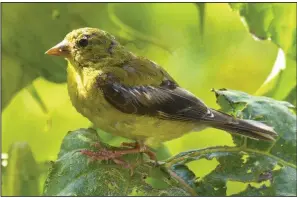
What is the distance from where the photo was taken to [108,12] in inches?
47.7

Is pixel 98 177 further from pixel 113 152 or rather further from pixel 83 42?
pixel 83 42

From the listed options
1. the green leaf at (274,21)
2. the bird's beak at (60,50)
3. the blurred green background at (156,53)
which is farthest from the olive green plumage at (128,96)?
the green leaf at (274,21)

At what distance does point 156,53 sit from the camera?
1212 mm

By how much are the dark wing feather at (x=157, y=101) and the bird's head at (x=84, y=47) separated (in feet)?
0.22

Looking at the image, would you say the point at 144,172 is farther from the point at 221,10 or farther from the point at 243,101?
the point at 221,10

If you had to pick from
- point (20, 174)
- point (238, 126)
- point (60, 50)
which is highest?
point (60, 50)

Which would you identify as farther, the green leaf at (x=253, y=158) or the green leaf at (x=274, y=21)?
the green leaf at (x=274, y=21)

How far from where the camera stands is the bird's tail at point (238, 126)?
980mm

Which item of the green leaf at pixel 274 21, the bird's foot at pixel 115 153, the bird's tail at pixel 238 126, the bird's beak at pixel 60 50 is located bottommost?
the bird's foot at pixel 115 153

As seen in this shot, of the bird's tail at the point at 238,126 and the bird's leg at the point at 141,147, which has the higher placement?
the bird's tail at the point at 238,126

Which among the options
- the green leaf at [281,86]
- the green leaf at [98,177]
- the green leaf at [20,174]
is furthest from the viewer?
the green leaf at [281,86]

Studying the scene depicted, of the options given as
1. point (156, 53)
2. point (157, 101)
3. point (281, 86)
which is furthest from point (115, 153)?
point (281, 86)

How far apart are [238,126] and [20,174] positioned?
1.61 ft

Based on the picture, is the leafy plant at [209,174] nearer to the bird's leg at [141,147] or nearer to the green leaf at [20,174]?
the bird's leg at [141,147]
